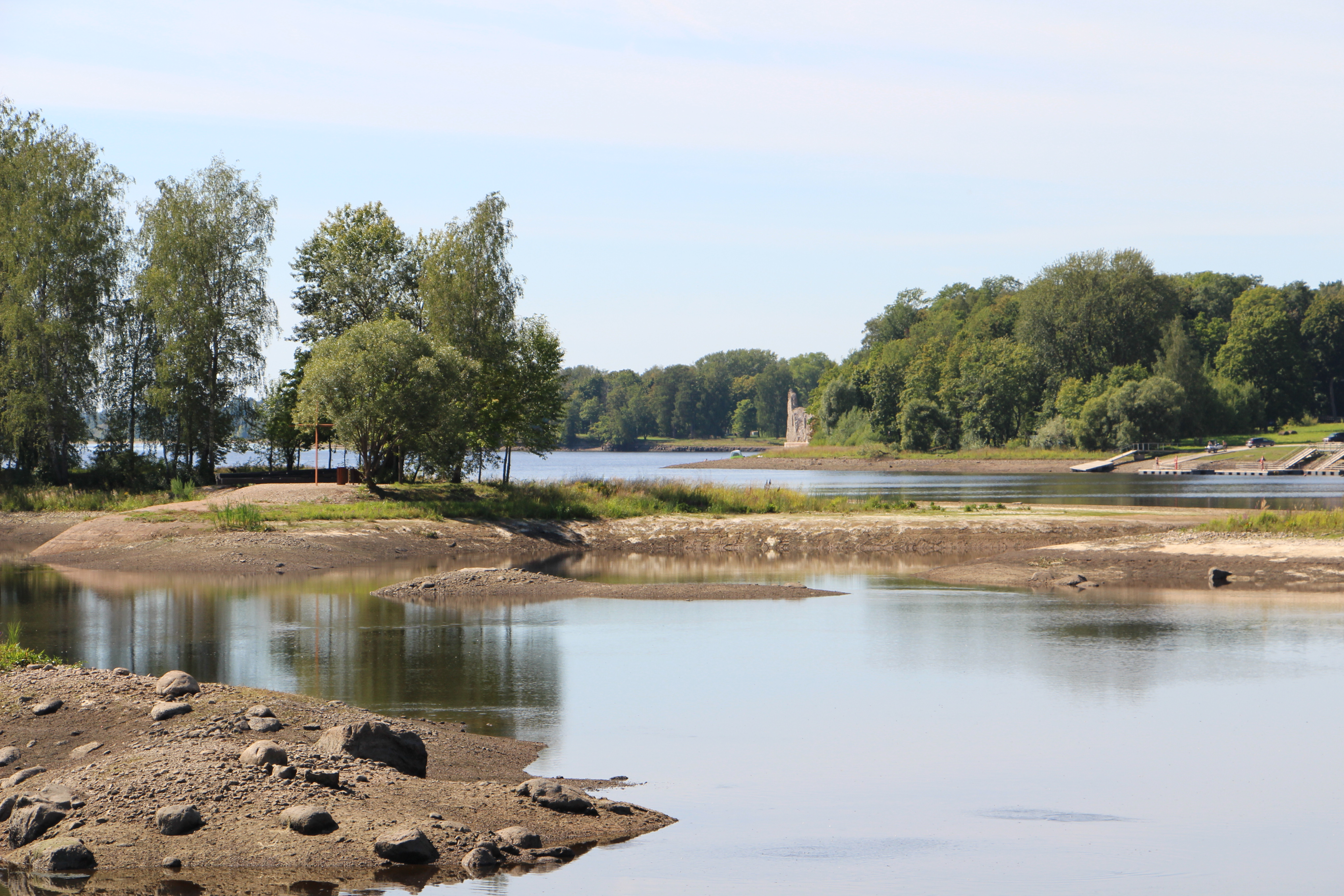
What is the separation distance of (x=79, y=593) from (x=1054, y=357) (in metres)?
132

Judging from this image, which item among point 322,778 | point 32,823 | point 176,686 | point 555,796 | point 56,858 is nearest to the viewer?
point 56,858

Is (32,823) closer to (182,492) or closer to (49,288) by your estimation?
(182,492)

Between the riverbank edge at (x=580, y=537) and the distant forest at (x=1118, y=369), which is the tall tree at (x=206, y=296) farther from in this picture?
the distant forest at (x=1118, y=369)

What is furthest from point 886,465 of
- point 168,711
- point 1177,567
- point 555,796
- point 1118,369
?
point 555,796

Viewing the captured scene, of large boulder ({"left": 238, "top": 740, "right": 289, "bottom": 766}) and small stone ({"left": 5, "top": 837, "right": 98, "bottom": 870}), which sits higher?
large boulder ({"left": 238, "top": 740, "right": 289, "bottom": 766})

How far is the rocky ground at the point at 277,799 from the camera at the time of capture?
11250mm

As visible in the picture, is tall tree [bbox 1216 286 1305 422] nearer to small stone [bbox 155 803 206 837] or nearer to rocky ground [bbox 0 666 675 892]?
rocky ground [bbox 0 666 675 892]

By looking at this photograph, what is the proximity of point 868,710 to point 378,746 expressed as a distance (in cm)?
849

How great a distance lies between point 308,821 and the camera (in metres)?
11.5

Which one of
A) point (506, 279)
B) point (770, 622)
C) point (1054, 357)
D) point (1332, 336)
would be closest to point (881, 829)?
point (770, 622)

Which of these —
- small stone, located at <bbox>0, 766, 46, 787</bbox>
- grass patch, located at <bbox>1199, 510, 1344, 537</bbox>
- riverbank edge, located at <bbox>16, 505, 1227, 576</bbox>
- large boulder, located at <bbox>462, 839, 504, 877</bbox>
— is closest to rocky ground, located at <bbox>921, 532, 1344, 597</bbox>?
grass patch, located at <bbox>1199, 510, 1344, 537</bbox>

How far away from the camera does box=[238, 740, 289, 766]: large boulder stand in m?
12.5

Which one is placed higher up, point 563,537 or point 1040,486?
point 1040,486

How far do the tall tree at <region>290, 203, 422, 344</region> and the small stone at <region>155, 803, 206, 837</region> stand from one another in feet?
156
